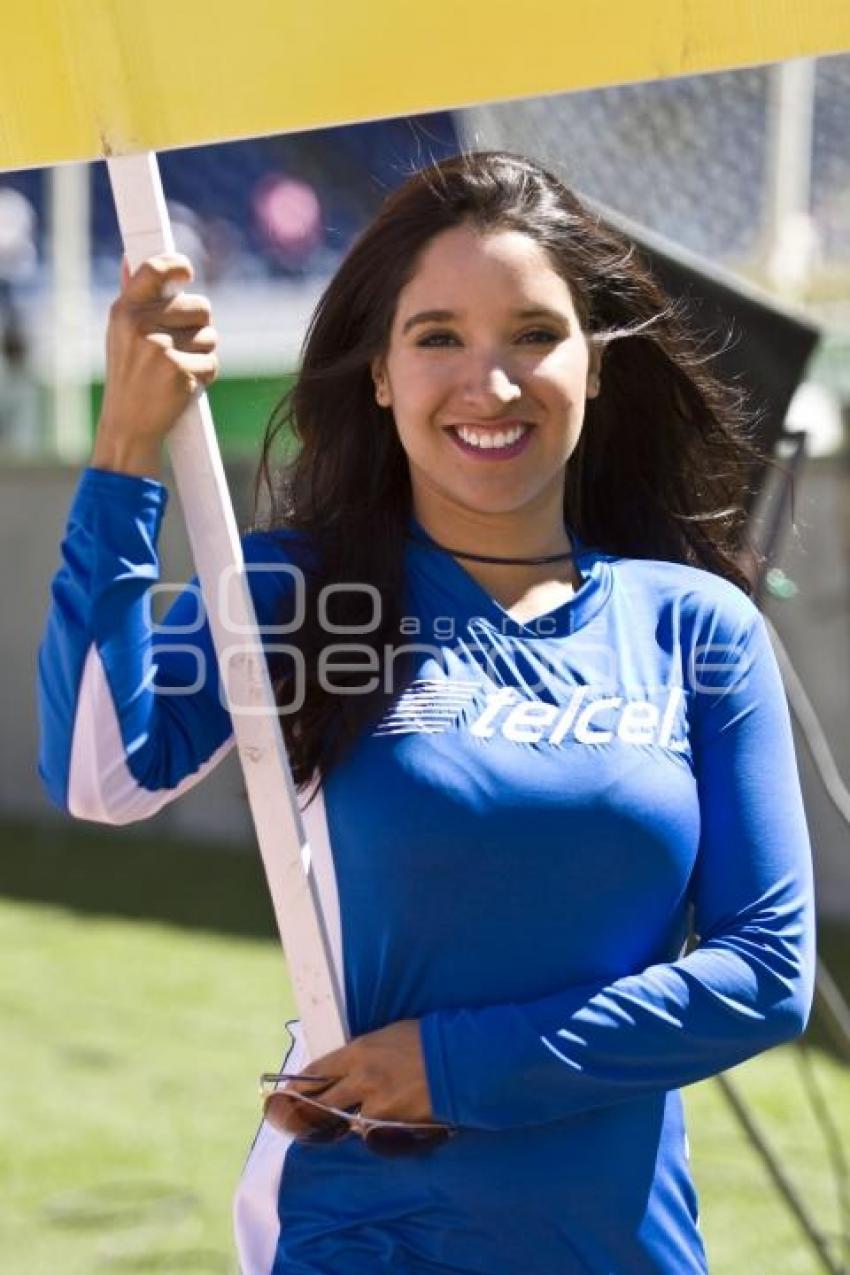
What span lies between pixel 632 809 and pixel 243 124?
2.23 feet

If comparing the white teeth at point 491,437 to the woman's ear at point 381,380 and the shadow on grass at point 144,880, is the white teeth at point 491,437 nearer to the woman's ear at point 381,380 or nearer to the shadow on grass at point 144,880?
the woman's ear at point 381,380

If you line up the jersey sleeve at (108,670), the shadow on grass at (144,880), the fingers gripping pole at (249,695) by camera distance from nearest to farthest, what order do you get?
1. the jersey sleeve at (108,670)
2. the fingers gripping pole at (249,695)
3. the shadow on grass at (144,880)

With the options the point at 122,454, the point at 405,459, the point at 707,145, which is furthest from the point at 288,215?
the point at 122,454

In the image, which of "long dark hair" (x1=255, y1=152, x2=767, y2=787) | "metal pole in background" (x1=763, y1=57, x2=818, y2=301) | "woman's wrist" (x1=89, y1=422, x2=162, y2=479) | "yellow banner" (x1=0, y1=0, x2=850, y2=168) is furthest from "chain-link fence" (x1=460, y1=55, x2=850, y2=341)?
"woman's wrist" (x1=89, y1=422, x2=162, y2=479)

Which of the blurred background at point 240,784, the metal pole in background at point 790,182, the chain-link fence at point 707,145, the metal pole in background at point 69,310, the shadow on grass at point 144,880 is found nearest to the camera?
the blurred background at point 240,784

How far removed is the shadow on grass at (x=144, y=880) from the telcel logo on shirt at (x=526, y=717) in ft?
16.9

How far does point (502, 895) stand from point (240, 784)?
565 cm

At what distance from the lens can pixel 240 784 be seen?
7.42 m

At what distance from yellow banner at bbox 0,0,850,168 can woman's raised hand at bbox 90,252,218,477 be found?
121mm

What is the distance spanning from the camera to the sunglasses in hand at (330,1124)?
5.90 ft

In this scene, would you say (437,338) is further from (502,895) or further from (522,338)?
(502,895)

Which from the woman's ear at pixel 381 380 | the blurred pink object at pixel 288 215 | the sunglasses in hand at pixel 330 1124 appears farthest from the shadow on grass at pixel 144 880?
the sunglasses in hand at pixel 330 1124

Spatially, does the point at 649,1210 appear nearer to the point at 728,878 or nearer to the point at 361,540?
the point at 728,878

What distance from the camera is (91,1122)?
5285mm
